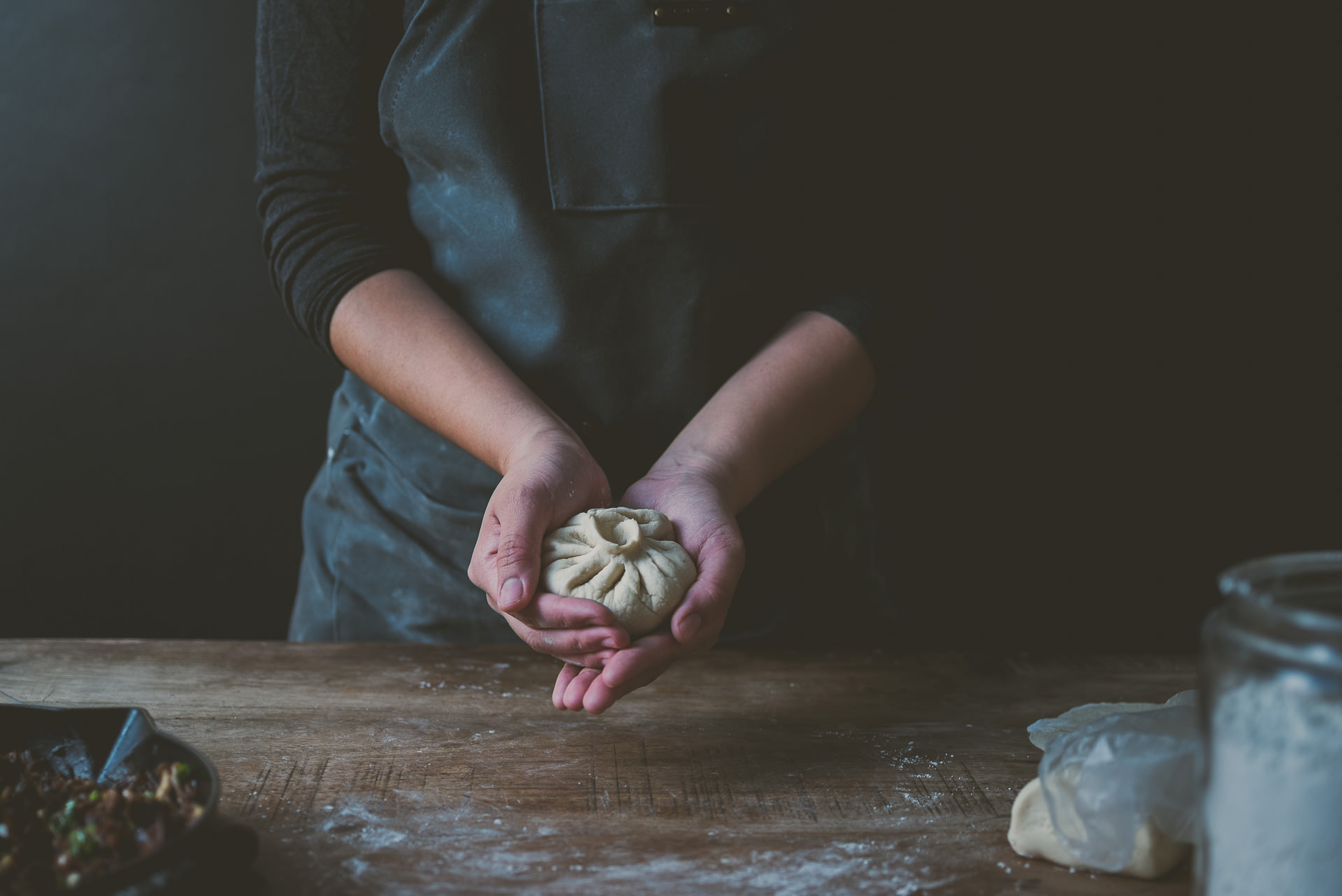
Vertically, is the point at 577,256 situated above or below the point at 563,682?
above

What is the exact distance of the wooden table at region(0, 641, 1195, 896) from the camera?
96 centimetres

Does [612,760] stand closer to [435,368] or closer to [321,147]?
[435,368]

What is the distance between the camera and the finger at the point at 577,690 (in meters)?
1.15

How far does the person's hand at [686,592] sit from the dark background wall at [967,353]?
124 cm

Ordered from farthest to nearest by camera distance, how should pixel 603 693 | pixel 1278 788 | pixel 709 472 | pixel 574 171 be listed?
pixel 574 171, pixel 709 472, pixel 603 693, pixel 1278 788

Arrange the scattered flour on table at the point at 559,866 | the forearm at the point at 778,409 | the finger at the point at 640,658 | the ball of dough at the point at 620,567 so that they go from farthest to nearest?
the forearm at the point at 778,409, the ball of dough at the point at 620,567, the finger at the point at 640,658, the scattered flour on table at the point at 559,866

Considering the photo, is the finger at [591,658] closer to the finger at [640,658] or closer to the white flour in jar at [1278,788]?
the finger at [640,658]

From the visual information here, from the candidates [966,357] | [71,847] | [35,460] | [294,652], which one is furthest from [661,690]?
[35,460]

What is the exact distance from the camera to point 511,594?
1134 mm

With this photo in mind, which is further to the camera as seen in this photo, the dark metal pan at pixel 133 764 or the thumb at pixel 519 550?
the thumb at pixel 519 550

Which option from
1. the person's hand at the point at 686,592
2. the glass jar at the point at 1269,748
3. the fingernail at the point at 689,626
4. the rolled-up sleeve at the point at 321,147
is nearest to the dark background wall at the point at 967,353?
the rolled-up sleeve at the point at 321,147

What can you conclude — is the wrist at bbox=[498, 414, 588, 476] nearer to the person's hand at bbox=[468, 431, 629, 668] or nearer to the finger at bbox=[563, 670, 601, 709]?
the person's hand at bbox=[468, 431, 629, 668]

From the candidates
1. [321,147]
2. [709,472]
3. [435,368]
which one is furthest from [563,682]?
[321,147]

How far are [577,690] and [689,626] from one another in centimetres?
15
